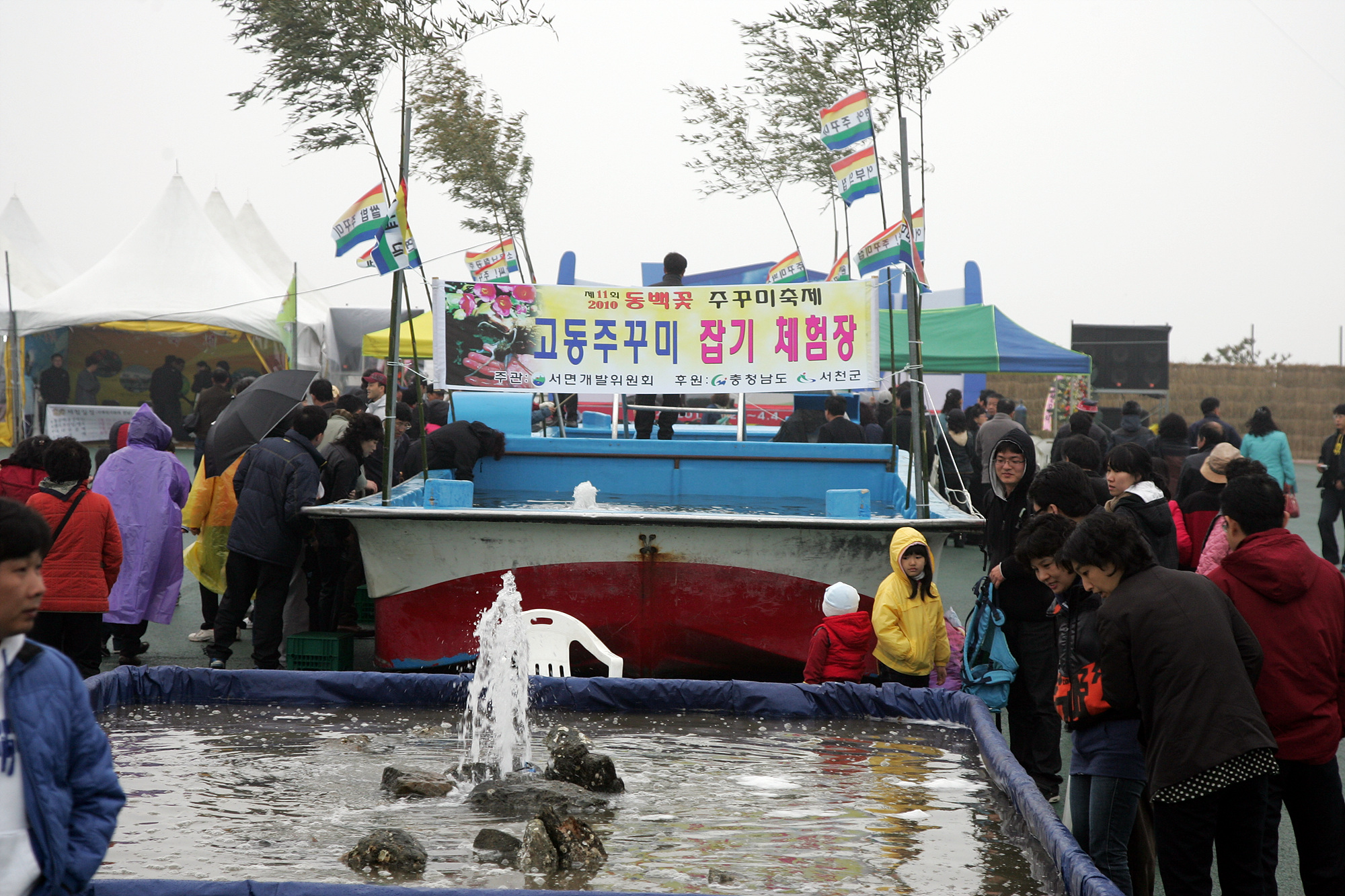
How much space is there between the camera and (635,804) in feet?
14.8

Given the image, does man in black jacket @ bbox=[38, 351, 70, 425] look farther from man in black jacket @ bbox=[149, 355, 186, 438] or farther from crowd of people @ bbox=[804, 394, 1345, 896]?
crowd of people @ bbox=[804, 394, 1345, 896]

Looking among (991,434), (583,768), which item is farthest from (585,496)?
(991,434)

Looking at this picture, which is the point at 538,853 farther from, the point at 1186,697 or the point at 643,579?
the point at 643,579

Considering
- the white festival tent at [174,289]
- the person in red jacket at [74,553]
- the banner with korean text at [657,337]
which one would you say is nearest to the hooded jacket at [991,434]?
the banner with korean text at [657,337]

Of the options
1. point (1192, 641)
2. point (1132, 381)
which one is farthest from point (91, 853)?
point (1132, 381)

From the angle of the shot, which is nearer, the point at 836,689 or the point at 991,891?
the point at 991,891

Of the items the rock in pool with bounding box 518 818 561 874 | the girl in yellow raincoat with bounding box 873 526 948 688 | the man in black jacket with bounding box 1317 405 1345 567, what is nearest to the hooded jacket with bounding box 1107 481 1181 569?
the girl in yellow raincoat with bounding box 873 526 948 688

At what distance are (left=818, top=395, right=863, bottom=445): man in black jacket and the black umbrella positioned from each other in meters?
5.57

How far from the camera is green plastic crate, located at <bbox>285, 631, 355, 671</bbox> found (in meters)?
7.41

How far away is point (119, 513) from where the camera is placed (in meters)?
7.38

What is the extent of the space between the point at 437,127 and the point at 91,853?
18.4 m

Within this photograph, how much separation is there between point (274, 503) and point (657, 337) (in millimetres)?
3060

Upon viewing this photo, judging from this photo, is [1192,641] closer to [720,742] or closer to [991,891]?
[991,891]

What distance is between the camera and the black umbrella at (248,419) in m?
7.81
